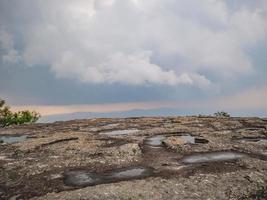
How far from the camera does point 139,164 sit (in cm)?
2066

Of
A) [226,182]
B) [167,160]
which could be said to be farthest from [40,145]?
[226,182]

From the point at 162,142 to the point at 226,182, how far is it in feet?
33.2

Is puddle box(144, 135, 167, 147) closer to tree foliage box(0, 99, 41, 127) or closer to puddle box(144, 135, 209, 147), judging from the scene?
puddle box(144, 135, 209, 147)

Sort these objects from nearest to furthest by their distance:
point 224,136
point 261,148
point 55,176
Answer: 1. point 55,176
2. point 261,148
3. point 224,136

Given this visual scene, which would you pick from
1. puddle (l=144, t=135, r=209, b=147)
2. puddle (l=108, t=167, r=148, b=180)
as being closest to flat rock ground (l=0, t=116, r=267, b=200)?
puddle (l=144, t=135, r=209, b=147)

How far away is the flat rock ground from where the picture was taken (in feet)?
52.9

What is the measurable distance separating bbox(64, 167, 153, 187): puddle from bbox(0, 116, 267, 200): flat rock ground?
0.23 meters

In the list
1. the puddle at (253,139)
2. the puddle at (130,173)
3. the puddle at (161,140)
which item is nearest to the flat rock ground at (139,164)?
the puddle at (253,139)

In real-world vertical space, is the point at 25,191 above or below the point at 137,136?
below

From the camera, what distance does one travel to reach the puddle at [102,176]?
59.0 feet

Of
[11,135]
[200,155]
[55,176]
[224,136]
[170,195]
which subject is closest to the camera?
[170,195]

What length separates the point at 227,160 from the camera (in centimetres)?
2108

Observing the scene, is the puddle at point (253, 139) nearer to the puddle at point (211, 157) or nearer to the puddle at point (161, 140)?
the puddle at point (161, 140)

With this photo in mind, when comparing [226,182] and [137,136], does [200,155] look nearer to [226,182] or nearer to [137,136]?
[226,182]
